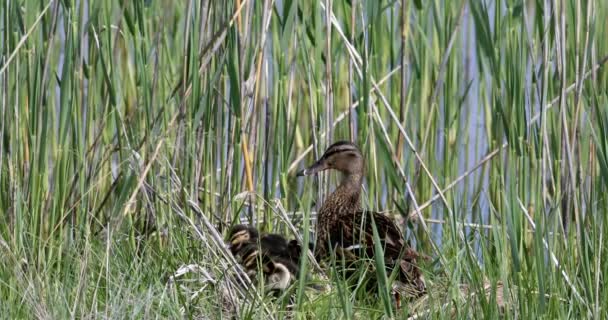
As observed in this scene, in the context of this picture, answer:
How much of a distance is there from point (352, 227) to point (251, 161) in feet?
1.87

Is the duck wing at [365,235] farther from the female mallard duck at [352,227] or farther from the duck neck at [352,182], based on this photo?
the duck neck at [352,182]

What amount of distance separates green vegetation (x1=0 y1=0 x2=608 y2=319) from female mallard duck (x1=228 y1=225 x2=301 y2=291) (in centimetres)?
11

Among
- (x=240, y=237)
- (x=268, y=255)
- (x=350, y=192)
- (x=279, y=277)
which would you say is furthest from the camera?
(x=350, y=192)

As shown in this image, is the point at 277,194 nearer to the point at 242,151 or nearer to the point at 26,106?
the point at 242,151

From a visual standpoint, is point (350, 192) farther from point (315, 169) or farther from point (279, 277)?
point (279, 277)

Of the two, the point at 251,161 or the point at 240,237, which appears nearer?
the point at 240,237

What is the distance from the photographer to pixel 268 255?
452 cm

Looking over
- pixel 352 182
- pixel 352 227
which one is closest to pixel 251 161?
pixel 352 227

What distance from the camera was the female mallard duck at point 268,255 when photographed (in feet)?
14.4

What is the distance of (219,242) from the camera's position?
13.3ft

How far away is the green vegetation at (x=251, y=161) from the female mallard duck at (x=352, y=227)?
0.31 ft

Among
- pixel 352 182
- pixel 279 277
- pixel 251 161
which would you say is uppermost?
pixel 251 161

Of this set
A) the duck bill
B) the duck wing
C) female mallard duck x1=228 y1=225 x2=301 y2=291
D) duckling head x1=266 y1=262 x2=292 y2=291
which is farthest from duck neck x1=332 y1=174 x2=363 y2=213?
duckling head x1=266 y1=262 x2=292 y2=291

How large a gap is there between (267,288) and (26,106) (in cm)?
162
